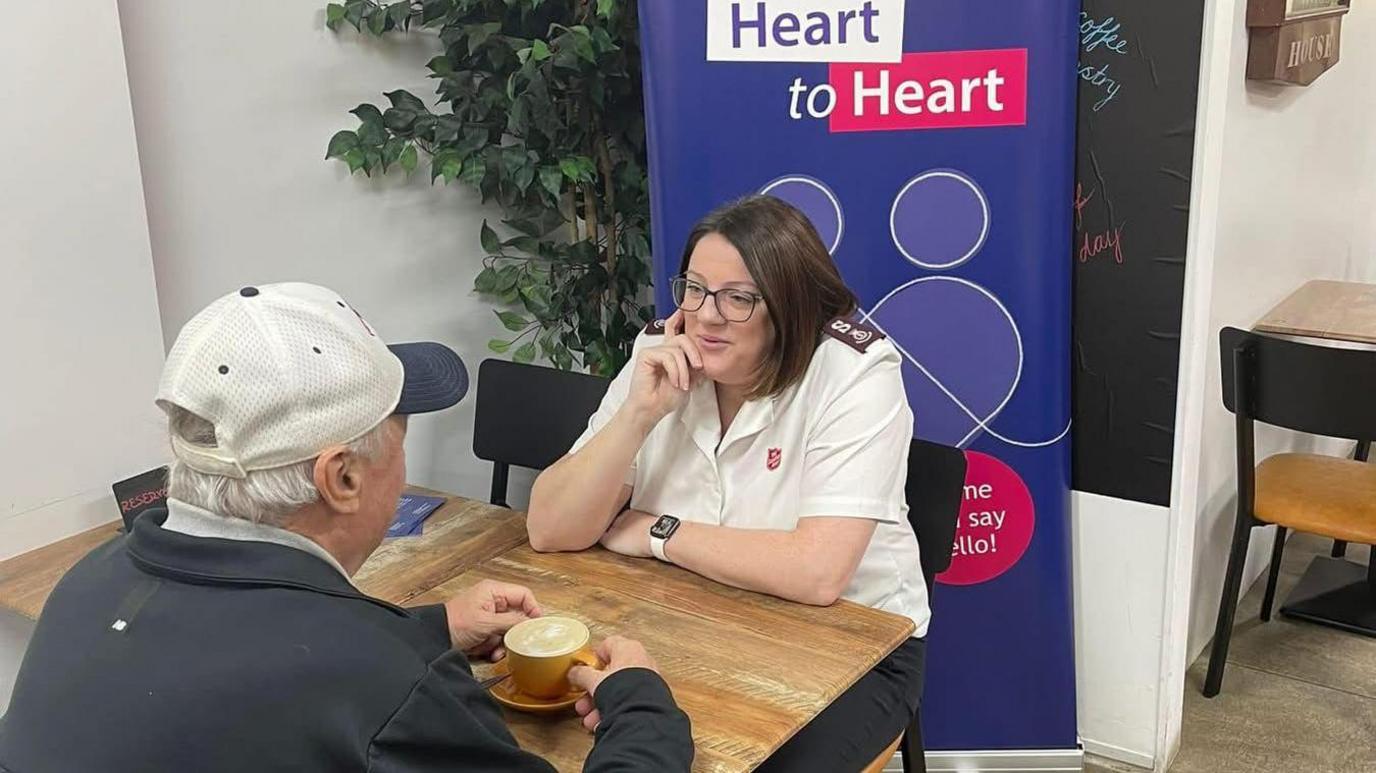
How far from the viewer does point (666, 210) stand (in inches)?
92.2

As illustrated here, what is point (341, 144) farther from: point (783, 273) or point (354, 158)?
point (783, 273)

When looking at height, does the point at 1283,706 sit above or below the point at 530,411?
below

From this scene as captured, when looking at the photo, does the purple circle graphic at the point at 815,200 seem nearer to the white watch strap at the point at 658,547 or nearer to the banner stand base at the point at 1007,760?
the white watch strap at the point at 658,547

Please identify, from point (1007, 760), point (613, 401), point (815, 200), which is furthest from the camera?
point (1007, 760)

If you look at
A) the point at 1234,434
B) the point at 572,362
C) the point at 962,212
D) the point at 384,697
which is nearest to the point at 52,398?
the point at 572,362

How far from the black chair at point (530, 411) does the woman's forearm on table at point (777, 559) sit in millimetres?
760

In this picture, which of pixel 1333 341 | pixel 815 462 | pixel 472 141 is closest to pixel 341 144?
pixel 472 141

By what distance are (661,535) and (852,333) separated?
435mm

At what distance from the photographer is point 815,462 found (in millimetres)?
1715

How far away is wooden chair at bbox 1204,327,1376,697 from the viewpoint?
8.02 feet

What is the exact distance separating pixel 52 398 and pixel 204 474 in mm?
1289

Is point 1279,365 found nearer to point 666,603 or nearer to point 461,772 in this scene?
point 666,603

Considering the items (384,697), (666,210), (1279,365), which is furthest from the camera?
(1279,365)

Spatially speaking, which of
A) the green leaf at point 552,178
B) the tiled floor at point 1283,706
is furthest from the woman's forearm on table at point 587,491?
the tiled floor at point 1283,706
